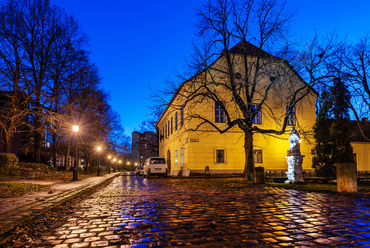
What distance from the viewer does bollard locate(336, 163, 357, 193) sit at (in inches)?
386

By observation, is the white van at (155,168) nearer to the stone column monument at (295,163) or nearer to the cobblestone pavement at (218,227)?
the stone column monument at (295,163)

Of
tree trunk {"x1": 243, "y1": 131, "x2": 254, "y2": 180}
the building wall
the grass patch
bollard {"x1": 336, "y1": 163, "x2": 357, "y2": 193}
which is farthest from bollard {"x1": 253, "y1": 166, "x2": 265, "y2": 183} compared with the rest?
the building wall

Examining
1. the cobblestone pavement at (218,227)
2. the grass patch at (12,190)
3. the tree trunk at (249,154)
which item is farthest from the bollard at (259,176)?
the grass patch at (12,190)

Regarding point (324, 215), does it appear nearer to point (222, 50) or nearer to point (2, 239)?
point (2, 239)

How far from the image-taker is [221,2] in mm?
17391

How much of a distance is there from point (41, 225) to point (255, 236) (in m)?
3.68

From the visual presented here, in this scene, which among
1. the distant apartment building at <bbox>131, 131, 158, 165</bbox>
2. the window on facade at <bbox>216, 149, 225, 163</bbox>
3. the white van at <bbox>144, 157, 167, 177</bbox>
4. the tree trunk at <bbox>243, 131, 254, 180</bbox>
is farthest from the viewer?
the distant apartment building at <bbox>131, 131, 158, 165</bbox>

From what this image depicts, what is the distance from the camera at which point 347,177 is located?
389 inches

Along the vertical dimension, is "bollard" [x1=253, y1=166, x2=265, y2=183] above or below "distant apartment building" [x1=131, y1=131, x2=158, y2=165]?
below

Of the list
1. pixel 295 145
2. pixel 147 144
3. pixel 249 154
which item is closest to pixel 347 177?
pixel 295 145

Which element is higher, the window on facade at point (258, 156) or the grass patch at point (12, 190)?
the window on facade at point (258, 156)

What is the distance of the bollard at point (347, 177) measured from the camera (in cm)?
980

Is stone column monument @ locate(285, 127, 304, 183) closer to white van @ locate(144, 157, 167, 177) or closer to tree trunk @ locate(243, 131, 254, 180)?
tree trunk @ locate(243, 131, 254, 180)

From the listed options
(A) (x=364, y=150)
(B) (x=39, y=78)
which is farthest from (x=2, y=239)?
(A) (x=364, y=150)
